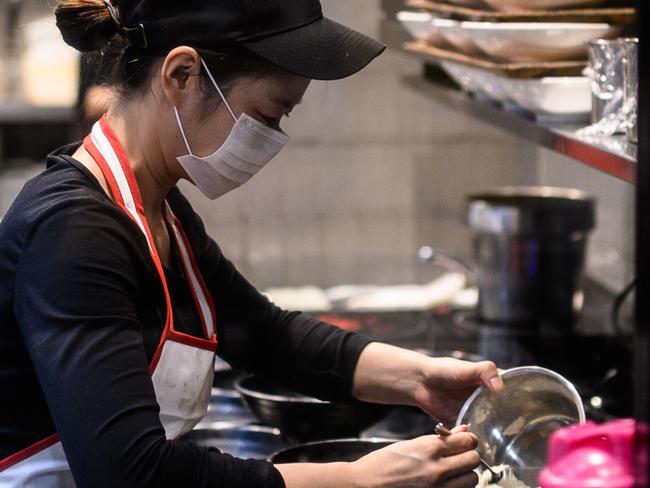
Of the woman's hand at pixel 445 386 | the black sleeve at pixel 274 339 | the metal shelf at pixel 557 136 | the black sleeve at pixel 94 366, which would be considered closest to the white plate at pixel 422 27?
the metal shelf at pixel 557 136

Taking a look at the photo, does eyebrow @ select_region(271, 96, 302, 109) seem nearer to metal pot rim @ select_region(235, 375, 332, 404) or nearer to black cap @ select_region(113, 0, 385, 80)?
black cap @ select_region(113, 0, 385, 80)

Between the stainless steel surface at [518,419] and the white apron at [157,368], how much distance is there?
1.20ft

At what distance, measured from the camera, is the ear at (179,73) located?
142 cm

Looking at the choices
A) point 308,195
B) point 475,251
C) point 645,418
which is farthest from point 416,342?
point 645,418

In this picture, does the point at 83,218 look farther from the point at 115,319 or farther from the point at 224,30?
the point at 224,30

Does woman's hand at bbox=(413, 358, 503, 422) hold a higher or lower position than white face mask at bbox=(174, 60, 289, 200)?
lower

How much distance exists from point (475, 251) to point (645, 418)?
207 cm

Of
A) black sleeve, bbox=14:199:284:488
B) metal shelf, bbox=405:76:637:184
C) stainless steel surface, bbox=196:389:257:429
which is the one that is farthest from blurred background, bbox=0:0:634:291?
black sleeve, bbox=14:199:284:488

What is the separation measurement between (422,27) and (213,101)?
1.18m

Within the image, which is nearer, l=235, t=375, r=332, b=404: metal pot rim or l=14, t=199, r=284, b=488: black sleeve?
l=14, t=199, r=284, b=488: black sleeve

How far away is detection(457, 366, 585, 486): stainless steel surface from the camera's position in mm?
1488

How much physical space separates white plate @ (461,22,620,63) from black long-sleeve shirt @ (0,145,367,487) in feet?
2.62

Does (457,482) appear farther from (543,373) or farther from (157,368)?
(157,368)

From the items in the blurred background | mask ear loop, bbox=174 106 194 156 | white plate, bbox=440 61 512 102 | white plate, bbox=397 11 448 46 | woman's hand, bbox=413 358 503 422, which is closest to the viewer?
mask ear loop, bbox=174 106 194 156
